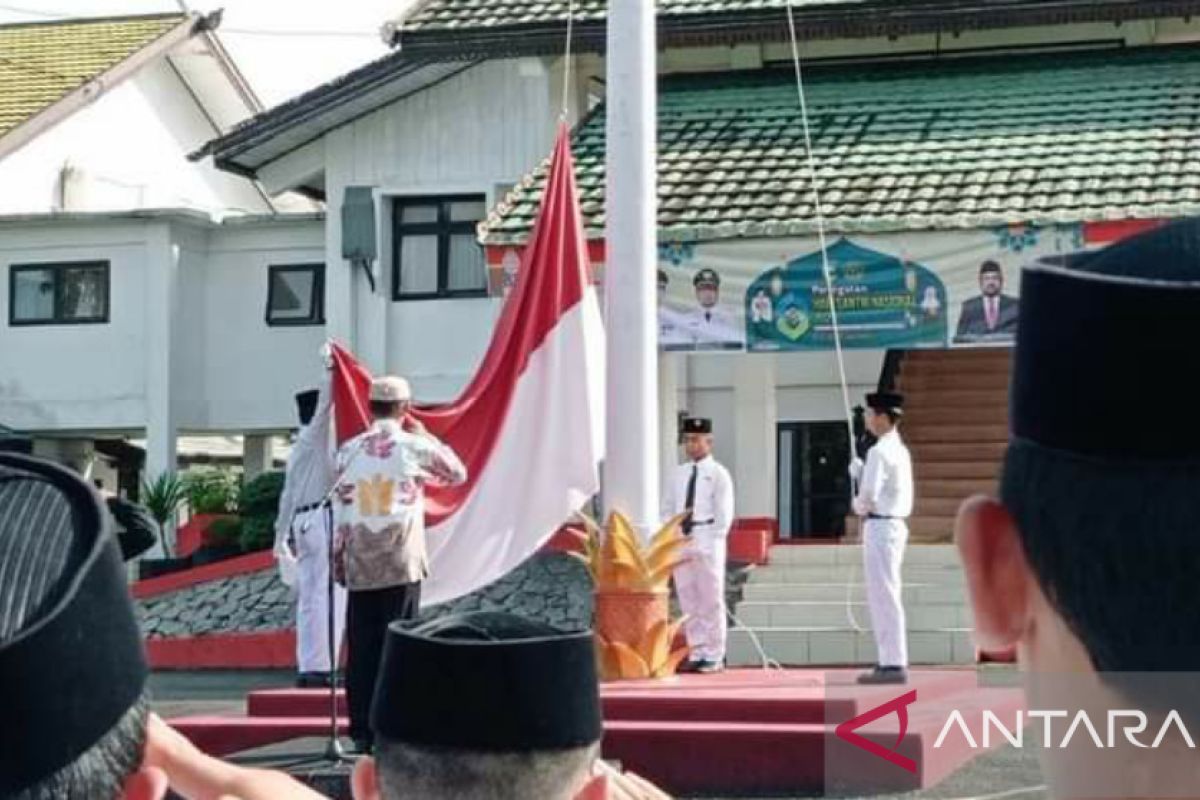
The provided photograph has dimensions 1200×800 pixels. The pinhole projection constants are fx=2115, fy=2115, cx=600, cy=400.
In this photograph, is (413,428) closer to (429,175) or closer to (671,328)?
(671,328)

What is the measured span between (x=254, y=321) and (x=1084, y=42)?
32.1 feet

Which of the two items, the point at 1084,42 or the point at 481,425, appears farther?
the point at 1084,42

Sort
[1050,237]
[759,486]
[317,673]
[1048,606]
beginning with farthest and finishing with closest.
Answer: [759,486], [1050,237], [317,673], [1048,606]

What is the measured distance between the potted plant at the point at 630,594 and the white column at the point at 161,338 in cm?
1307

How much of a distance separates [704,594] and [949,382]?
24.5 ft

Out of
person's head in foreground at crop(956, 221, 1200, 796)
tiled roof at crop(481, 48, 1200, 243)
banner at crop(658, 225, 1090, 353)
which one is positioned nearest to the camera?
person's head in foreground at crop(956, 221, 1200, 796)

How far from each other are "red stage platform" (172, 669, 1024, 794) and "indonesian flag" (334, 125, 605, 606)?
964mm

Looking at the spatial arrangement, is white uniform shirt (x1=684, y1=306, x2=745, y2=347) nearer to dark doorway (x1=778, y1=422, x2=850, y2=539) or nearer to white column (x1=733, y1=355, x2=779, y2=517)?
white column (x1=733, y1=355, x2=779, y2=517)

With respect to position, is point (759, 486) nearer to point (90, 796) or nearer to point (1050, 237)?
point (1050, 237)

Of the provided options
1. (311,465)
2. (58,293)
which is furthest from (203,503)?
(311,465)

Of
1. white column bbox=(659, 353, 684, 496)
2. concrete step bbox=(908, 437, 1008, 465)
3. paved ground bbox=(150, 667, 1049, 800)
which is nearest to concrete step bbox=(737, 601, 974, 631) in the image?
white column bbox=(659, 353, 684, 496)

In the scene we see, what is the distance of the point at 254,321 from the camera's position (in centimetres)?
2359

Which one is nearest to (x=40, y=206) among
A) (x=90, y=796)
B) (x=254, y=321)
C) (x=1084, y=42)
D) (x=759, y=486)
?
(x=254, y=321)

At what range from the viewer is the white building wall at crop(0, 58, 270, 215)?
26109 mm
